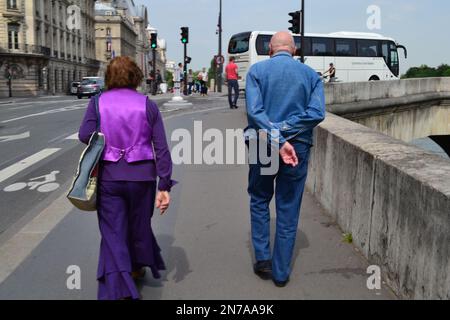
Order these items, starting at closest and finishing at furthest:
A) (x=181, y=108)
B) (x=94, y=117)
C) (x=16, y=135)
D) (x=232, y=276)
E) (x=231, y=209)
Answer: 1. (x=94, y=117)
2. (x=232, y=276)
3. (x=231, y=209)
4. (x=16, y=135)
5. (x=181, y=108)

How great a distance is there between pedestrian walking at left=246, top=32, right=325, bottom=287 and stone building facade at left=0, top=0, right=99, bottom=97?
53.8 meters

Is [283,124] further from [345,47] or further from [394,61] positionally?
[394,61]

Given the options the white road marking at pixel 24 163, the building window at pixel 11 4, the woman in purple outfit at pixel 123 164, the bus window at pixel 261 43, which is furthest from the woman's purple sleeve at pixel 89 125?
the building window at pixel 11 4

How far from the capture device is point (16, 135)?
44.0 feet

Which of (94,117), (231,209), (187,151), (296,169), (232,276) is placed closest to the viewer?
(94,117)

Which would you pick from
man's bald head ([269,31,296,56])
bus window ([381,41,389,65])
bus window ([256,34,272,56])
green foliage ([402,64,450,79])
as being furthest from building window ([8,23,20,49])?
green foliage ([402,64,450,79])

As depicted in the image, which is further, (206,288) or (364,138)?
(364,138)

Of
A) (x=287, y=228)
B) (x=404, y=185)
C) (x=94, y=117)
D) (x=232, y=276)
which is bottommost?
(x=232, y=276)

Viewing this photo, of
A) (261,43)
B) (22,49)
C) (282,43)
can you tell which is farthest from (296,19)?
(22,49)

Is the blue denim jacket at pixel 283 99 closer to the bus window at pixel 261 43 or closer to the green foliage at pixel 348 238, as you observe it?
the green foliage at pixel 348 238

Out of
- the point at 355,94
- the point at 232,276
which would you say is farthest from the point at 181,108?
the point at 232,276

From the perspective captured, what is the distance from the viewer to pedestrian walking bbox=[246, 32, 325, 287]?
137 inches

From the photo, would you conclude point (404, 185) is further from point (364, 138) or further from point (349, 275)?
point (364, 138)

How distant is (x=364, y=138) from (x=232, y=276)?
1.95 meters
